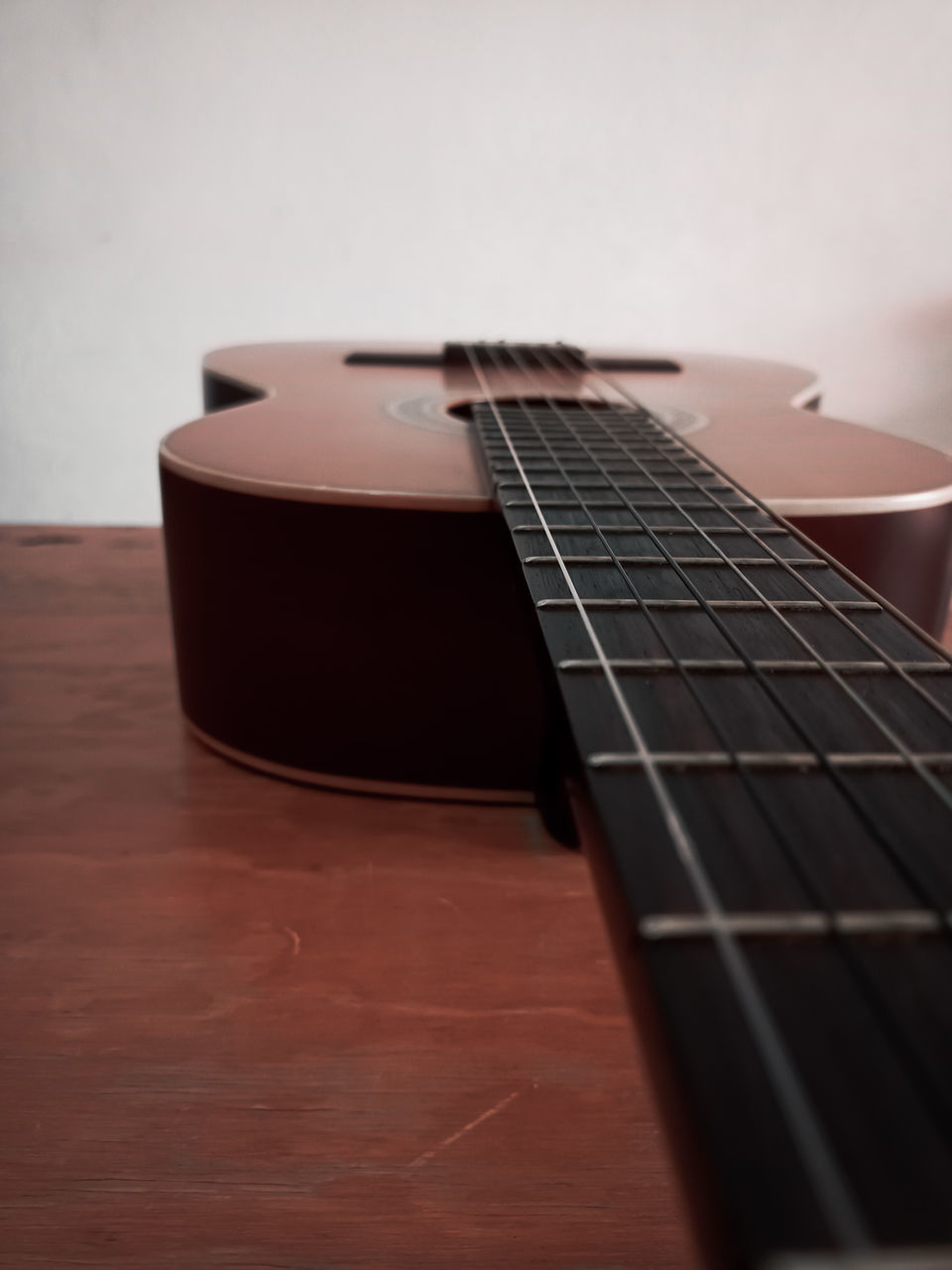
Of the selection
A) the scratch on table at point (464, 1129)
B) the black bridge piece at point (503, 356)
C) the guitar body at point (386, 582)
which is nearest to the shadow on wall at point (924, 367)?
the black bridge piece at point (503, 356)

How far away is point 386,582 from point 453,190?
1725 millimetres

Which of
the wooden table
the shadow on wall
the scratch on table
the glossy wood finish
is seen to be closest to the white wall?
the shadow on wall

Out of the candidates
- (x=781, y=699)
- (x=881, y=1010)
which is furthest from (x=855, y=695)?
(x=881, y=1010)

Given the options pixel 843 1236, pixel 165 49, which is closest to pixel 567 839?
pixel 843 1236

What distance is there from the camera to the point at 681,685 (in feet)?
1.21

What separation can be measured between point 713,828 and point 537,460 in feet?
1.72

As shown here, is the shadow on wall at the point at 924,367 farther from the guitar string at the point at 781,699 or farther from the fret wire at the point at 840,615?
the guitar string at the point at 781,699

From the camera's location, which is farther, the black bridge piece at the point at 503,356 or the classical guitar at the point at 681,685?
the black bridge piece at the point at 503,356

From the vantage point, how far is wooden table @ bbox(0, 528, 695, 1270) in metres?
0.41

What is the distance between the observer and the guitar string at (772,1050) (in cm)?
16

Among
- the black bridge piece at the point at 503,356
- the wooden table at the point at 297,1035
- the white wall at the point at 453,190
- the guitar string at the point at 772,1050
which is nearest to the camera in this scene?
the guitar string at the point at 772,1050

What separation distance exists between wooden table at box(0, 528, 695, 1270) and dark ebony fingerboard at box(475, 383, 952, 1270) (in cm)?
24

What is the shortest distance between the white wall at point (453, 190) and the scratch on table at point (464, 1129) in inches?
79.3

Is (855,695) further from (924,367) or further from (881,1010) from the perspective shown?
(924,367)
